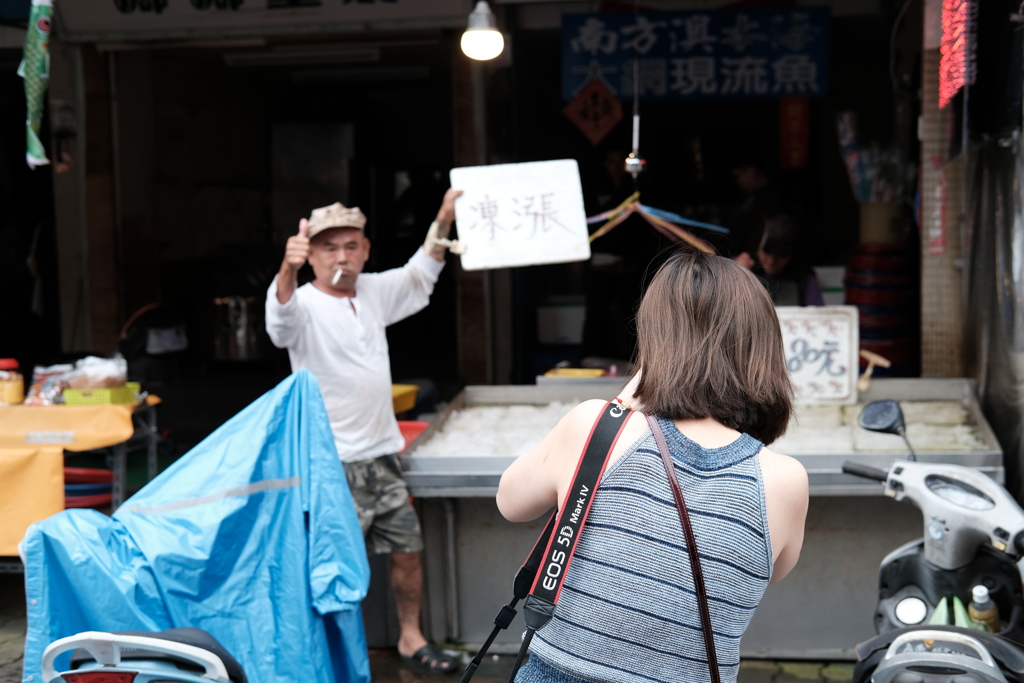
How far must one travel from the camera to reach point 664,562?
1.72m

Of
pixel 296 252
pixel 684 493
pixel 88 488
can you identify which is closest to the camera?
pixel 684 493

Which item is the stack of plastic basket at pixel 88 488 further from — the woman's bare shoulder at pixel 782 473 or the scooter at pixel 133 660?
the woman's bare shoulder at pixel 782 473

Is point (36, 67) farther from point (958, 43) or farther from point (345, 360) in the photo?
point (958, 43)

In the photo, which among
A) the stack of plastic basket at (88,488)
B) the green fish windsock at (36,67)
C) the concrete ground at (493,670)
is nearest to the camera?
the concrete ground at (493,670)

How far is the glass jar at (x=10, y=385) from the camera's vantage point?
522 centimetres

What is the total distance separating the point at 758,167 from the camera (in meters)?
7.72

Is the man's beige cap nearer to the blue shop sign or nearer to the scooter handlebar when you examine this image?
the scooter handlebar

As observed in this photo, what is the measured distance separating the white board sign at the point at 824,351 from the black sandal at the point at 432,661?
2.18 metres

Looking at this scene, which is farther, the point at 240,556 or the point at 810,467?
the point at 810,467

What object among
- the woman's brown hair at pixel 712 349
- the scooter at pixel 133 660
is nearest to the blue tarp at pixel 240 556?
the scooter at pixel 133 660

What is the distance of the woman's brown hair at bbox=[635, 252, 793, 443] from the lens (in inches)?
70.6

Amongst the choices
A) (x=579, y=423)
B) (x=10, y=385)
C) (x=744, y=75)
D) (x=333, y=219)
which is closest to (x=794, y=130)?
(x=744, y=75)

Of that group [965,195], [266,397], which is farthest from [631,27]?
[266,397]

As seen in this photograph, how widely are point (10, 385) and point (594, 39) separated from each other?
198 inches
